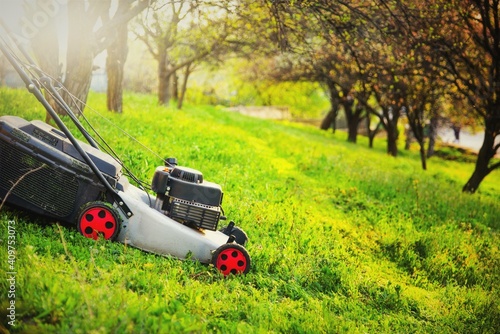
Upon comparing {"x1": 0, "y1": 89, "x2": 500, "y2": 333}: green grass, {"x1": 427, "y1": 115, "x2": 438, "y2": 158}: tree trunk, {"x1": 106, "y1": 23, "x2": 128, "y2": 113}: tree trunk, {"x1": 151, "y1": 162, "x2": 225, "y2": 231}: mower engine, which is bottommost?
{"x1": 0, "y1": 89, "x2": 500, "y2": 333}: green grass

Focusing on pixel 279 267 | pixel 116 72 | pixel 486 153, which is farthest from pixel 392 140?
pixel 279 267

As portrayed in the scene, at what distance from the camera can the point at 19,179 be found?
4227 millimetres

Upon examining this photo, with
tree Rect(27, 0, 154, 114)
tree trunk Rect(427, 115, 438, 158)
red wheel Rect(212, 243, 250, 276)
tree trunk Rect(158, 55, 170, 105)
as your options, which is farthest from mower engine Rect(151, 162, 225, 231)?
tree trunk Rect(427, 115, 438, 158)

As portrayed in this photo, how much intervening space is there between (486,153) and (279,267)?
997 cm

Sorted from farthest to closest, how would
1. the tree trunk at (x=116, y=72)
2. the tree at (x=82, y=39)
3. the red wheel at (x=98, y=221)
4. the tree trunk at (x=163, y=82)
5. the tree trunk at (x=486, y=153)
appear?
the tree trunk at (x=163, y=82), the tree trunk at (x=486, y=153), the tree trunk at (x=116, y=72), the tree at (x=82, y=39), the red wheel at (x=98, y=221)

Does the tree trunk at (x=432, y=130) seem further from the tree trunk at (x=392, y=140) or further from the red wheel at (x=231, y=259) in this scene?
the red wheel at (x=231, y=259)

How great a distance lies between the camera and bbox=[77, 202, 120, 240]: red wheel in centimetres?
463

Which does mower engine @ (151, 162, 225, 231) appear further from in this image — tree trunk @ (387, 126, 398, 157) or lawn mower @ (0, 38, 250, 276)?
tree trunk @ (387, 126, 398, 157)

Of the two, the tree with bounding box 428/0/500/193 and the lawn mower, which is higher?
the tree with bounding box 428/0/500/193

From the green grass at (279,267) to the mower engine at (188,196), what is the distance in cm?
44

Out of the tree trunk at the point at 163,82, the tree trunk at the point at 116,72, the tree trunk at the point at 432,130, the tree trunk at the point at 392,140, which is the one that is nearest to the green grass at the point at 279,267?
the tree trunk at the point at 116,72

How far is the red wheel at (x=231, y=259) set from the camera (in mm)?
4889

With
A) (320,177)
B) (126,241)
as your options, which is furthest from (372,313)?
(320,177)

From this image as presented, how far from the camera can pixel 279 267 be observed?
5406 millimetres
